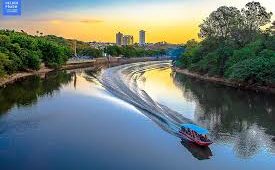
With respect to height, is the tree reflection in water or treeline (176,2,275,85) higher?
treeline (176,2,275,85)

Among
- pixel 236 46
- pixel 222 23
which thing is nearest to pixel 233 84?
pixel 236 46

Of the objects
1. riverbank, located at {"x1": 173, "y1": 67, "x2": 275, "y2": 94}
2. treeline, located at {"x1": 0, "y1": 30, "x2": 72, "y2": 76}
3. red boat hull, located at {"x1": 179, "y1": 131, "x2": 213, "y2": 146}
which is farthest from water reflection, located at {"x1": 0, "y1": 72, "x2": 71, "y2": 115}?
riverbank, located at {"x1": 173, "y1": 67, "x2": 275, "y2": 94}

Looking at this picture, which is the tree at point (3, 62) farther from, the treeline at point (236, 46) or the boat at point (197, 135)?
the boat at point (197, 135)

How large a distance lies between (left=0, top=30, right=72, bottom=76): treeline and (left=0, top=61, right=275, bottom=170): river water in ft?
45.3

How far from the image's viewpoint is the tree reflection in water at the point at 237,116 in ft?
119

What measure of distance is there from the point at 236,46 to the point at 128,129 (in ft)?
180

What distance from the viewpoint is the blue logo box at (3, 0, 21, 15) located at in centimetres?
3659

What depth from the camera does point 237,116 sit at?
4788 centimetres

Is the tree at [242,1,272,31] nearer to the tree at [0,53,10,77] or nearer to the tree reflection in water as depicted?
the tree reflection in water

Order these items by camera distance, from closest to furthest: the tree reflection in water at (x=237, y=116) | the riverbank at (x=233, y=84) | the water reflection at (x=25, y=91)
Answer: the tree reflection in water at (x=237, y=116) → the water reflection at (x=25, y=91) → the riverbank at (x=233, y=84)

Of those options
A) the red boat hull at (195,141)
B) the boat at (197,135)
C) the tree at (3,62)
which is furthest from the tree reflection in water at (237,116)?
the tree at (3,62)

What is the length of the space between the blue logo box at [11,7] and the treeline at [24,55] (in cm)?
3305

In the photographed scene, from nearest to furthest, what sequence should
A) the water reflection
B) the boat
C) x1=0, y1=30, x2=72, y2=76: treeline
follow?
the boat, the water reflection, x1=0, y1=30, x2=72, y2=76: treeline

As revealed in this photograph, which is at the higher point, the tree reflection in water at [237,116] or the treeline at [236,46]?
the treeline at [236,46]
